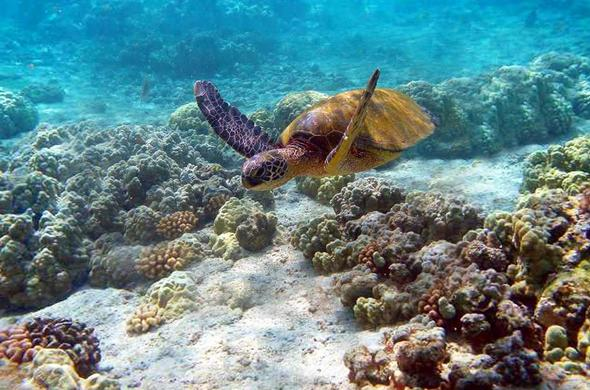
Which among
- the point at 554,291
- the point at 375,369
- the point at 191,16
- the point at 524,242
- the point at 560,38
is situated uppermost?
the point at 191,16

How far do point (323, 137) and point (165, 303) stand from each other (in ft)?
9.57

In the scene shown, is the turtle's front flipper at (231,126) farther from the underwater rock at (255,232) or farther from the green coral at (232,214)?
the green coral at (232,214)

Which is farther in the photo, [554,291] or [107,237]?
[107,237]

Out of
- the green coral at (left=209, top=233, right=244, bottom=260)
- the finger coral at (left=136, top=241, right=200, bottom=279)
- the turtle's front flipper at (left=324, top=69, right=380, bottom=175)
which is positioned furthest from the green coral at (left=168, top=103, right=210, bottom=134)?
→ the turtle's front flipper at (left=324, top=69, right=380, bottom=175)

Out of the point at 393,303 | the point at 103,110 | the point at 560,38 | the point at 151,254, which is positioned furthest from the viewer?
the point at 560,38

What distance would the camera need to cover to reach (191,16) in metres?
26.5

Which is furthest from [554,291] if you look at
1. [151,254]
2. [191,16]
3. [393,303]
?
[191,16]

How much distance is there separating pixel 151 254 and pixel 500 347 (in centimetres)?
499

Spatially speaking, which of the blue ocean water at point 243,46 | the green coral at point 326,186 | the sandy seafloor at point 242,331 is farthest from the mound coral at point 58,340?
the blue ocean water at point 243,46

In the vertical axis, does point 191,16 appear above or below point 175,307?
above

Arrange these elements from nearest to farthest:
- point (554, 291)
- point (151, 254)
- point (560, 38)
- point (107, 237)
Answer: point (554, 291) → point (151, 254) → point (107, 237) → point (560, 38)

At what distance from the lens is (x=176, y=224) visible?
22.4 feet

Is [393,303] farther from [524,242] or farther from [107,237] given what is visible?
[107,237]

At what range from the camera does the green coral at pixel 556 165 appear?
19.6 ft
